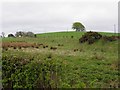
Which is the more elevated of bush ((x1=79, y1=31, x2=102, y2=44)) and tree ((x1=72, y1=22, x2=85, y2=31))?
tree ((x1=72, y1=22, x2=85, y2=31))

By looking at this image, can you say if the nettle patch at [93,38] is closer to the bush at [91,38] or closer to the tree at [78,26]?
the bush at [91,38]

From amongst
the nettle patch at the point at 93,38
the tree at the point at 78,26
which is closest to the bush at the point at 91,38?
the nettle patch at the point at 93,38

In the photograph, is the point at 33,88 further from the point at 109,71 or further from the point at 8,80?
the point at 109,71

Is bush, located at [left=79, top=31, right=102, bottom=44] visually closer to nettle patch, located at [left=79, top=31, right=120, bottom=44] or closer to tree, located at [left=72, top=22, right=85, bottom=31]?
nettle patch, located at [left=79, top=31, right=120, bottom=44]

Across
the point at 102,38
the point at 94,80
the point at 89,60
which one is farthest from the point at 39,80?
the point at 102,38

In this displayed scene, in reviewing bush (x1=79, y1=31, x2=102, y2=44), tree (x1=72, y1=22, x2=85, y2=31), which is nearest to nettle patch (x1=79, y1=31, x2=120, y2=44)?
bush (x1=79, y1=31, x2=102, y2=44)

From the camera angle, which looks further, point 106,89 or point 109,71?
point 109,71

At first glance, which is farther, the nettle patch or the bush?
the bush

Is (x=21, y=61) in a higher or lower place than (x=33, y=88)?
higher

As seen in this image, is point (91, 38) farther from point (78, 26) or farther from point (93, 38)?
point (78, 26)

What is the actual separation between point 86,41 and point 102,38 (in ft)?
5.30

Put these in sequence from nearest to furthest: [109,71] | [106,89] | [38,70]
Answer: [106,89], [38,70], [109,71]

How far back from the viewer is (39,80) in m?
10.7

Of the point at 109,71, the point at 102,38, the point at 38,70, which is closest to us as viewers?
the point at 38,70
